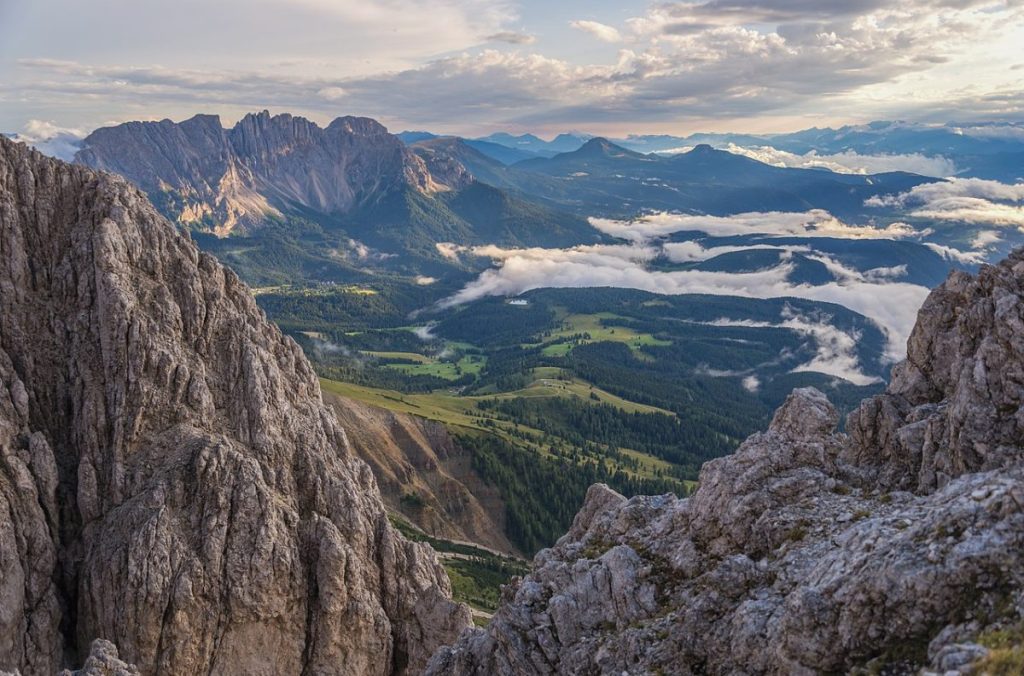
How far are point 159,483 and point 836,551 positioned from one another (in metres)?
65.6

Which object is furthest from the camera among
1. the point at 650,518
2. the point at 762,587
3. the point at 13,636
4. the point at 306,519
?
the point at 306,519

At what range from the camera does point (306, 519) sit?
274 ft

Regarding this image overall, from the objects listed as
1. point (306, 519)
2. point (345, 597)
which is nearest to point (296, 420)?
point (306, 519)

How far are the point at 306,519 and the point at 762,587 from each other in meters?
58.7

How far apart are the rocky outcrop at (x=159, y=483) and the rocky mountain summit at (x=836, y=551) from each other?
35018 millimetres

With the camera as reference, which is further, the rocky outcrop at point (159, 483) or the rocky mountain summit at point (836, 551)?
the rocky outcrop at point (159, 483)

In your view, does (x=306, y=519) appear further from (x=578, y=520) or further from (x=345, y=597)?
(x=578, y=520)

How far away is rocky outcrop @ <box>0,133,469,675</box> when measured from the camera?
72375 millimetres

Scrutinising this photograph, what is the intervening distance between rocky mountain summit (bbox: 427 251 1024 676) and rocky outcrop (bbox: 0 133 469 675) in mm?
35018

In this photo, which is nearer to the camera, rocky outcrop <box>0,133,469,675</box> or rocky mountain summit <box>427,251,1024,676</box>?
rocky mountain summit <box>427,251,1024,676</box>

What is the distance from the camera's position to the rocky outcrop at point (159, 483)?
7238cm

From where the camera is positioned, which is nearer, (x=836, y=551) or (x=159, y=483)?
(x=836, y=551)

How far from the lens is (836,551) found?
33.9 meters

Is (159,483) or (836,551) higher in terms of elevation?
(836,551)
